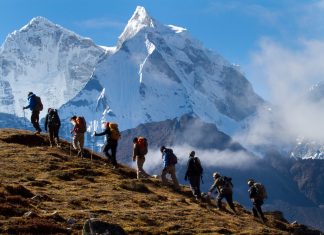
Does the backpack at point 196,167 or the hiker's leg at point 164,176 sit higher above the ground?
the backpack at point 196,167

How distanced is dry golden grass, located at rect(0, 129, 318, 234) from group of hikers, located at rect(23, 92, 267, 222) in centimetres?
83

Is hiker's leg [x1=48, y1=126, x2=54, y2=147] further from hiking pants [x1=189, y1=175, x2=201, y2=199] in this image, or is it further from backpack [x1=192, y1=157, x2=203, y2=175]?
hiking pants [x1=189, y1=175, x2=201, y2=199]

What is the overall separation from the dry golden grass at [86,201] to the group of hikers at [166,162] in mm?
831

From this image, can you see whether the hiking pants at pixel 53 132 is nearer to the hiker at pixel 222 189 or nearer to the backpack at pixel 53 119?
the backpack at pixel 53 119

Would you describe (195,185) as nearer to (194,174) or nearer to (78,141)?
(194,174)

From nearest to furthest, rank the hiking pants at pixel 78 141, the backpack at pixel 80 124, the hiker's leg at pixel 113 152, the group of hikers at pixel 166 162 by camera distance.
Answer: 1. the group of hikers at pixel 166 162
2. the hiker's leg at pixel 113 152
3. the backpack at pixel 80 124
4. the hiking pants at pixel 78 141

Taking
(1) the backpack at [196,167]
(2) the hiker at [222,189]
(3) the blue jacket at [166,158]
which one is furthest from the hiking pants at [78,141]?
(2) the hiker at [222,189]

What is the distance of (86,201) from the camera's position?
30906 millimetres

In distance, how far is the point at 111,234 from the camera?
20906 millimetres

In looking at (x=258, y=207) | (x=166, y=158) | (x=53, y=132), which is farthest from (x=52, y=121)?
(x=258, y=207)

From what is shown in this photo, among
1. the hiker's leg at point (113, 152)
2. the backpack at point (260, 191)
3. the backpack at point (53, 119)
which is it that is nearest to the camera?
the backpack at point (260, 191)

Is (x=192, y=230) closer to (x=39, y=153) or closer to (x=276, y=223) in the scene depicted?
(x=276, y=223)

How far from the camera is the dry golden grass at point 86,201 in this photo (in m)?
25.6

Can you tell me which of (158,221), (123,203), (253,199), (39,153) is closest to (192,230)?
(158,221)
